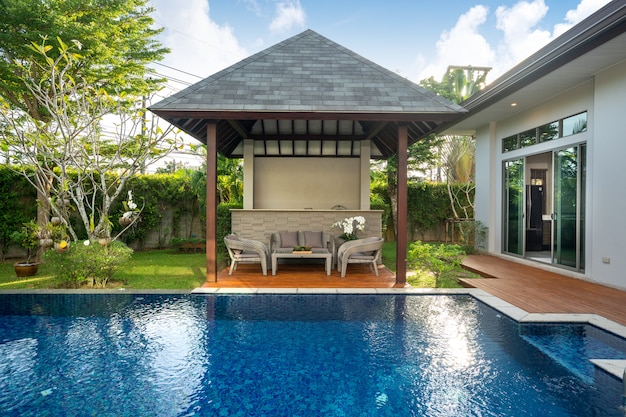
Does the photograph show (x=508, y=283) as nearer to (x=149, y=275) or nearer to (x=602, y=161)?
(x=602, y=161)

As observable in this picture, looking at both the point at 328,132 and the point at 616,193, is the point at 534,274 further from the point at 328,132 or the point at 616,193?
the point at 328,132

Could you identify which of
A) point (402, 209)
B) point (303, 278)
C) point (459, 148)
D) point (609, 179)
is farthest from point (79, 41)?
point (459, 148)

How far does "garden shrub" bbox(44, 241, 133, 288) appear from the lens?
7.50 metres

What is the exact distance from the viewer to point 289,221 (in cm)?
1088

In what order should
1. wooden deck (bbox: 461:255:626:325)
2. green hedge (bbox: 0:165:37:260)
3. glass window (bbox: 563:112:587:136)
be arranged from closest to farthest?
wooden deck (bbox: 461:255:626:325) < glass window (bbox: 563:112:587:136) < green hedge (bbox: 0:165:37:260)

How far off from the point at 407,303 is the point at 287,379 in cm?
346

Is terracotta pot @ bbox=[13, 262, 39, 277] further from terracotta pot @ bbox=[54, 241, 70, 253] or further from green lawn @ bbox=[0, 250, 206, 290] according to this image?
terracotta pot @ bbox=[54, 241, 70, 253]

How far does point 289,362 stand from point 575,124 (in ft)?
29.4

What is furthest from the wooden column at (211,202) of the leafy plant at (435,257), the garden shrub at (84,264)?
the leafy plant at (435,257)

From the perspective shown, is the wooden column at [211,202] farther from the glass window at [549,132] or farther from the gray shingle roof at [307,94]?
the glass window at [549,132]

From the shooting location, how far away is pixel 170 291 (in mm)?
7082

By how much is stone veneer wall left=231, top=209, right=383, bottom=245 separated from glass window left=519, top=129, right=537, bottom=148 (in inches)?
190

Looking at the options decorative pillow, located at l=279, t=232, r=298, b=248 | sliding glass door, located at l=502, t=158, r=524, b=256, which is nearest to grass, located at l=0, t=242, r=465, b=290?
decorative pillow, located at l=279, t=232, r=298, b=248

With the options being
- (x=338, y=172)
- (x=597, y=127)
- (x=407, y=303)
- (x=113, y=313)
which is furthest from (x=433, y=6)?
(x=113, y=313)
